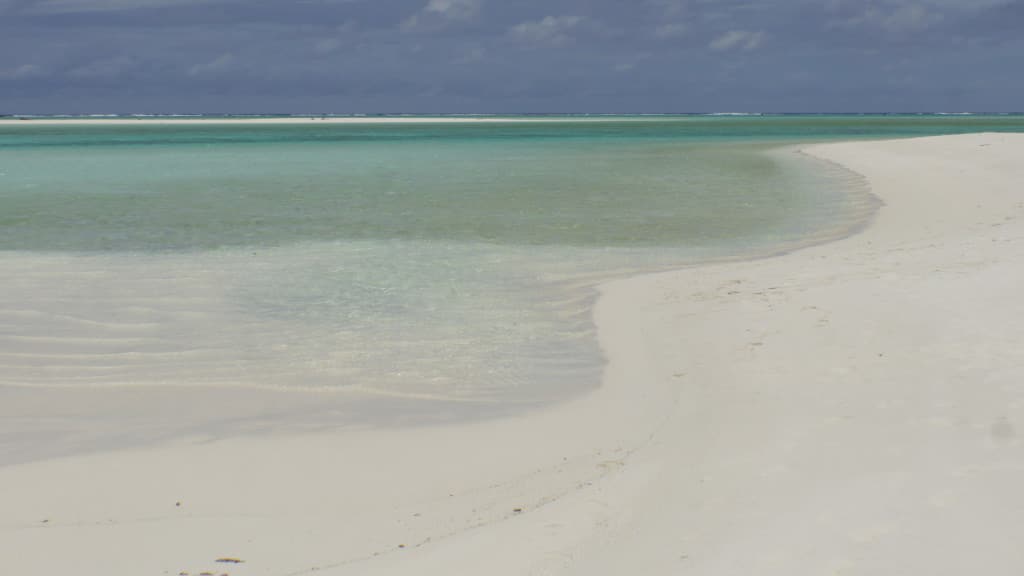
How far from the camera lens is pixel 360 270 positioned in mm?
12664

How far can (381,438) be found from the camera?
19.8 ft

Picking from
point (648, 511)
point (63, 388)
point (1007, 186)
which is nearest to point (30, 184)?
point (63, 388)

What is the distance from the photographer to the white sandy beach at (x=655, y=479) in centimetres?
402

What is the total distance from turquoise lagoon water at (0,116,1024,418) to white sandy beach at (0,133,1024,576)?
103 cm

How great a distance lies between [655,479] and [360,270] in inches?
324

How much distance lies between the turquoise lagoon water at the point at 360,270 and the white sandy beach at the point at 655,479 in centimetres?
103

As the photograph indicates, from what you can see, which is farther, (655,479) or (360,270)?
(360,270)

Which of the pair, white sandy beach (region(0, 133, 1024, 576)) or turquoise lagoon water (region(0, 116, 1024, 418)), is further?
turquoise lagoon water (region(0, 116, 1024, 418))

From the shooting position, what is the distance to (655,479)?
16.5 feet

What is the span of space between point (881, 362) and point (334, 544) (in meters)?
4.27

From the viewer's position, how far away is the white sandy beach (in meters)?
4.02

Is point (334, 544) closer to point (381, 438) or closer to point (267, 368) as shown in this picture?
point (381, 438)

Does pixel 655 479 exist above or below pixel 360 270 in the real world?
below

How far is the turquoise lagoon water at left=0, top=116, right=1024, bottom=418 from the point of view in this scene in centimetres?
773
